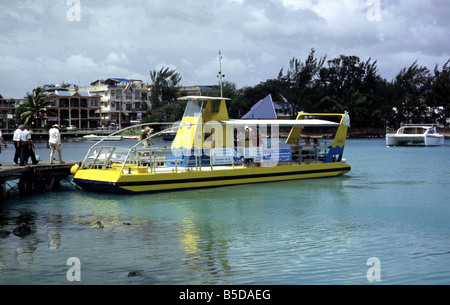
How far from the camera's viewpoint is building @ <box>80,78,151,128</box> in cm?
12000

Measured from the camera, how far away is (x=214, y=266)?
11477 mm

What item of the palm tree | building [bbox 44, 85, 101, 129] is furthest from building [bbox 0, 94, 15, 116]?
the palm tree

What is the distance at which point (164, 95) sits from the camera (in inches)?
4178

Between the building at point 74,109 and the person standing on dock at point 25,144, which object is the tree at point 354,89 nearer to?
the building at point 74,109

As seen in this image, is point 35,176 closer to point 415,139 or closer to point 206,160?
point 206,160

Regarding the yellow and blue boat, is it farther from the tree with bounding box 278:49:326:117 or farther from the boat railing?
the tree with bounding box 278:49:326:117

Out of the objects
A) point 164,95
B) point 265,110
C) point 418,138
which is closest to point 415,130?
point 418,138

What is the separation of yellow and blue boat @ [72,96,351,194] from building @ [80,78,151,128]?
94.6 m

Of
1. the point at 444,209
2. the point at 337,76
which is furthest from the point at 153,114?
the point at 444,209

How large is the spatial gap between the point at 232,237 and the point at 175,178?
7073mm

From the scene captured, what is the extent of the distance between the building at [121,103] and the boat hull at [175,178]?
314 ft

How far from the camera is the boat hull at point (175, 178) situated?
19953 mm
